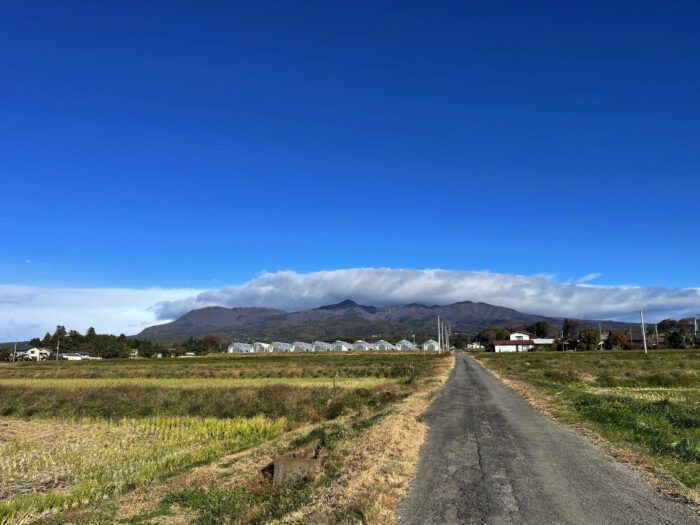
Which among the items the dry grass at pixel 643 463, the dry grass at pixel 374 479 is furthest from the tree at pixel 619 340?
the dry grass at pixel 374 479

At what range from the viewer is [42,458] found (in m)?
17.0

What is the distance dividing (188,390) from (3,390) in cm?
1760

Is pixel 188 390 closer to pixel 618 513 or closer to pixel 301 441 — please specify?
pixel 301 441

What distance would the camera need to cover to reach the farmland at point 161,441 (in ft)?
36.7

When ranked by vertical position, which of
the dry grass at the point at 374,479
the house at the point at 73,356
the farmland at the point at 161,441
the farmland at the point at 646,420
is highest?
the dry grass at the point at 374,479

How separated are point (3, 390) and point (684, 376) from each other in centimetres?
5823

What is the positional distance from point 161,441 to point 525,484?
16.0 meters

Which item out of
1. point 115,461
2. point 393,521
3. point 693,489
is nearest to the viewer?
point 393,521

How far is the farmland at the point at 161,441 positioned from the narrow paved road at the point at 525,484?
2.37 m

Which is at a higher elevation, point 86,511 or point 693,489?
point 693,489

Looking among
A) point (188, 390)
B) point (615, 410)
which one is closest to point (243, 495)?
point (615, 410)

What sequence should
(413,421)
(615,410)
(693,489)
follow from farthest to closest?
(615,410)
(413,421)
(693,489)

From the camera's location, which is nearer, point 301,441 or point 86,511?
point 86,511

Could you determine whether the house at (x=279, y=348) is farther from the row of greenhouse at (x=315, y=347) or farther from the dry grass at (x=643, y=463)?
the dry grass at (x=643, y=463)
